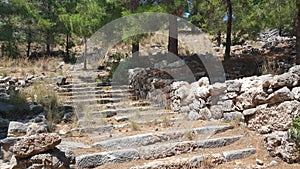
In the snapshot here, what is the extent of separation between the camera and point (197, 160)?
2.85 m

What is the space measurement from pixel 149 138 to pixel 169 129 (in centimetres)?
55

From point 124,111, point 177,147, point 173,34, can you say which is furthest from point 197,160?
point 173,34

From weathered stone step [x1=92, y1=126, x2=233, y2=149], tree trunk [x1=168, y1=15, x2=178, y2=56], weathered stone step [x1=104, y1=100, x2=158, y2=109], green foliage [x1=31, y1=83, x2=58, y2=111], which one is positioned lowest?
weathered stone step [x1=92, y1=126, x2=233, y2=149]

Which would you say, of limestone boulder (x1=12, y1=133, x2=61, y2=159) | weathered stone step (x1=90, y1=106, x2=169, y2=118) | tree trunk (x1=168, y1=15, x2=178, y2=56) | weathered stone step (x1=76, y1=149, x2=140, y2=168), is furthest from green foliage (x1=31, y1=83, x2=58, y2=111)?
tree trunk (x1=168, y1=15, x2=178, y2=56)

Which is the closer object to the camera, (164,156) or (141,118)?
(164,156)

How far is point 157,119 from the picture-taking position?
441 centimetres

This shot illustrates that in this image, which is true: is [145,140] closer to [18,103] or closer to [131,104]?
[131,104]

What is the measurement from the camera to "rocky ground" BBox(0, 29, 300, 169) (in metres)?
2.73

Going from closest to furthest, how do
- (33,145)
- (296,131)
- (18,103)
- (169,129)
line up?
(33,145), (296,131), (169,129), (18,103)

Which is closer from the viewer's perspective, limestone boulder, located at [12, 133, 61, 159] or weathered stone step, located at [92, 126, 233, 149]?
limestone boulder, located at [12, 133, 61, 159]

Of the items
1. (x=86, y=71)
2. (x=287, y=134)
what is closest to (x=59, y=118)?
(x=287, y=134)

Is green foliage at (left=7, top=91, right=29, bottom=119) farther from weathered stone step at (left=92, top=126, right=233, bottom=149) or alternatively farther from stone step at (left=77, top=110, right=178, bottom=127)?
weathered stone step at (left=92, top=126, right=233, bottom=149)

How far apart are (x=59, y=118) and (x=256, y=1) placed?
5.54 m

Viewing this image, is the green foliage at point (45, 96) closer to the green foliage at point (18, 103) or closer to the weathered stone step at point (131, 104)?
the green foliage at point (18, 103)
